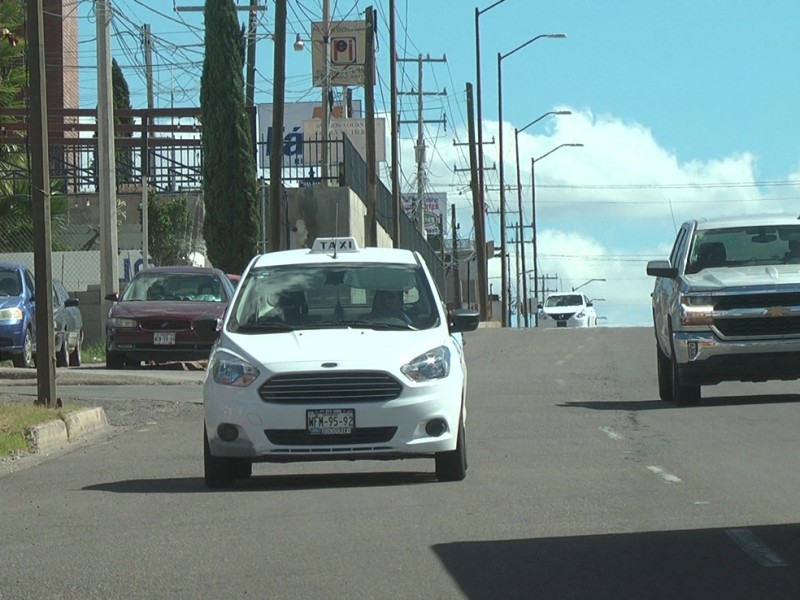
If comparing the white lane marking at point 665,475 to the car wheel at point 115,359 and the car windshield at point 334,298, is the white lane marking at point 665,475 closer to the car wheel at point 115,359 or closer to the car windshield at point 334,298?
the car windshield at point 334,298

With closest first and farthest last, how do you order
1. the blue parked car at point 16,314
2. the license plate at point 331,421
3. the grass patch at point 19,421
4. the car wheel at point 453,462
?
1. the license plate at point 331,421
2. the car wheel at point 453,462
3. the grass patch at point 19,421
4. the blue parked car at point 16,314

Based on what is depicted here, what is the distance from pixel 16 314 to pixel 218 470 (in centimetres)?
1489

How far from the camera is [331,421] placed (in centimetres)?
1152

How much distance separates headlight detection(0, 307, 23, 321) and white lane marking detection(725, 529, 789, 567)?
18.5 metres

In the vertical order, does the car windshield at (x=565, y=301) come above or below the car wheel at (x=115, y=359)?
above

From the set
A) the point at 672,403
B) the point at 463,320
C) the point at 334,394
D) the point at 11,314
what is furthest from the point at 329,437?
the point at 11,314

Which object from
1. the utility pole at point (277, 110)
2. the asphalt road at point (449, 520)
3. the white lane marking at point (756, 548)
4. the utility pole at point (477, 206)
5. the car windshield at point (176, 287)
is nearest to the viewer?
the asphalt road at point (449, 520)

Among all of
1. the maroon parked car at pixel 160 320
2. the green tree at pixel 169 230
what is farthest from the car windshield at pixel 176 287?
Result: the green tree at pixel 169 230

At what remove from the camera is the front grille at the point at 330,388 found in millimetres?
11500

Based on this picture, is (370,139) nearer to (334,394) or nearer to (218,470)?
(218,470)

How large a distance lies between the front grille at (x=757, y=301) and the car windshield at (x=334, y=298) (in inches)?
247

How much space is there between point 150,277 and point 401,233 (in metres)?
28.1

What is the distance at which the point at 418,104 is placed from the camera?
7844 cm

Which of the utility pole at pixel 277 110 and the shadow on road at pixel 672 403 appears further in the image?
the utility pole at pixel 277 110
